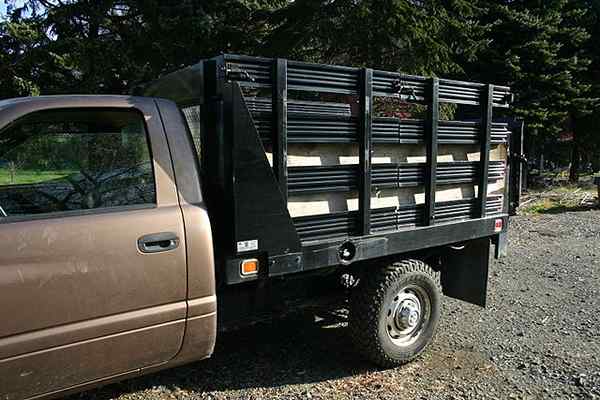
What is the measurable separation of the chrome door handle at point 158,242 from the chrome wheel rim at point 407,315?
69.2 inches

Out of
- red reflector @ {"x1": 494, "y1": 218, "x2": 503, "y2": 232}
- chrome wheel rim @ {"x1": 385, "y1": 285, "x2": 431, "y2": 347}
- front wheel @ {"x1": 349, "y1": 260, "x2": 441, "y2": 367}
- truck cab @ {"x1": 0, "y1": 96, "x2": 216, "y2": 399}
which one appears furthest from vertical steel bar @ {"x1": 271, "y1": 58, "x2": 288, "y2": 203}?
red reflector @ {"x1": 494, "y1": 218, "x2": 503, "y2": 232}

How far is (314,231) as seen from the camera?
3359 mm

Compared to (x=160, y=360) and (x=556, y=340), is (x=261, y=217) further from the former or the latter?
(x=556, y=340)

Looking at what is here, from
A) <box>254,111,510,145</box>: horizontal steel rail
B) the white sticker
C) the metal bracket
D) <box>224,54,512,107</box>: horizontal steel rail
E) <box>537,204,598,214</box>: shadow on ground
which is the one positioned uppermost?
<box>224,54,512,107</box>: horizontal steel rail

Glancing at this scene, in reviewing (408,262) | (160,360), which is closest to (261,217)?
(160,360)

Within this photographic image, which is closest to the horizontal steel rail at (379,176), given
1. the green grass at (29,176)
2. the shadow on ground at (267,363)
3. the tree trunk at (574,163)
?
the green grass at (29,176)

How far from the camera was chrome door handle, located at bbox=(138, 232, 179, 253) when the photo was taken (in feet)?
9.05

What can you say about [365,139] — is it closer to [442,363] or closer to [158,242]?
[158,242]

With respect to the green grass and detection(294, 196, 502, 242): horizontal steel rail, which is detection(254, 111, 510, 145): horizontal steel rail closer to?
detection(294, 196, 502, 242): horizontal steel rail

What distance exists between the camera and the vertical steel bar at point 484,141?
421 centimetres

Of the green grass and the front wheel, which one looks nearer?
the green grass

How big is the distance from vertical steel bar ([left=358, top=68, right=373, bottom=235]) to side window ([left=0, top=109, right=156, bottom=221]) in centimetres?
138

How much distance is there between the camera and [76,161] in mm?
2928

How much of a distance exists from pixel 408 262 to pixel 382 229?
462 millimetres
